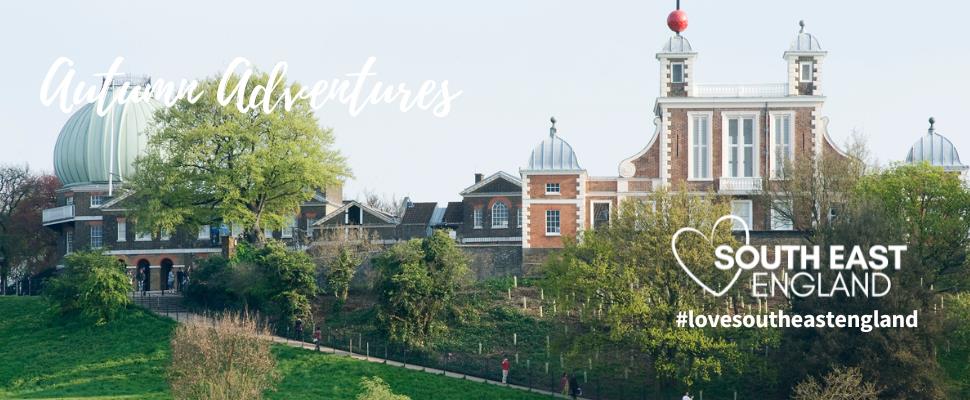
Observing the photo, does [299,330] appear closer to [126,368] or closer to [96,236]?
[126,368]

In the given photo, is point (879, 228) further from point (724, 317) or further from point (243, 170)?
point (243, 170)

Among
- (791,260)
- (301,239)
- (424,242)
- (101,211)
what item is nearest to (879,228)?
(791,260)

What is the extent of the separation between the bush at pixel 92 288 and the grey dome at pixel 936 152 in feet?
103

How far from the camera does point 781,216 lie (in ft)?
233

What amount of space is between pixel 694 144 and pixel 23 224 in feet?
115

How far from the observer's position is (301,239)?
81.4 metres

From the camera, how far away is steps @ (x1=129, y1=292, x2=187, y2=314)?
70.3 metres

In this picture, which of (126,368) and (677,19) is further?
(677,19)

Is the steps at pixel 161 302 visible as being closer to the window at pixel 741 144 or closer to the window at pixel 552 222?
the window at pixel 552 222

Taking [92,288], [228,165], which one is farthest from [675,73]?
[92,288]

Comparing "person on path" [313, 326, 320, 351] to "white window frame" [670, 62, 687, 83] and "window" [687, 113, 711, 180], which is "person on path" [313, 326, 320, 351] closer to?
"window" [687, 113, 711, 180]

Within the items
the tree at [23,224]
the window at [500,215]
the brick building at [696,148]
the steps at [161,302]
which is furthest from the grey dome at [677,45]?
the tree at [23,224]

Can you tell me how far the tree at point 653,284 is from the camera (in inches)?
2319

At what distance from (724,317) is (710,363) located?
2.12 metres
